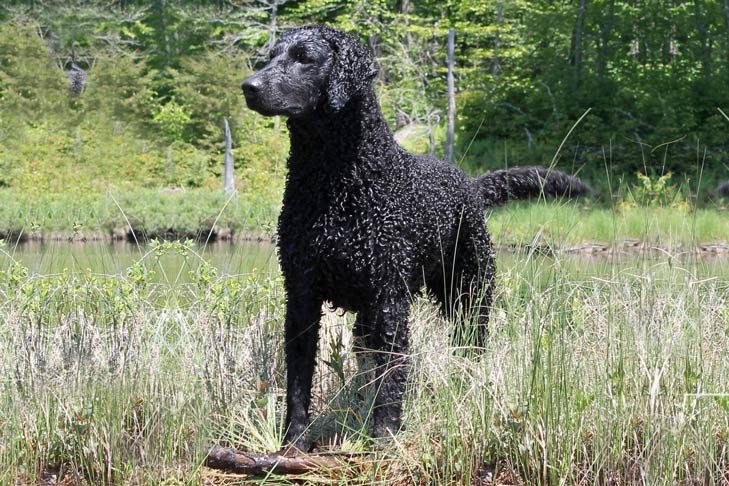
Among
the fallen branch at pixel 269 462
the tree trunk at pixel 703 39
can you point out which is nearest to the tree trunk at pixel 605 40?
the tree trunk at pixel 703 39

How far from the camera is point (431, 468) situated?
119 inches

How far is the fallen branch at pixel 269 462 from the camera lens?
317cm

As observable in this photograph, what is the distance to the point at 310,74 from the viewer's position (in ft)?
10.1

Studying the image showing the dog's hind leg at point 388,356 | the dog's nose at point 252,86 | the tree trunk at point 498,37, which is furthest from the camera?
the tree trunk at point 498,37

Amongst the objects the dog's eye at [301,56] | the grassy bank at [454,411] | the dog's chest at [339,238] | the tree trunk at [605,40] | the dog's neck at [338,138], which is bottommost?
the grassy bank at [454,411]

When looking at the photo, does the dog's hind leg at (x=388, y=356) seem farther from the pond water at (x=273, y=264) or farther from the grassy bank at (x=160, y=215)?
the grassy bank at (x=160, y=215)

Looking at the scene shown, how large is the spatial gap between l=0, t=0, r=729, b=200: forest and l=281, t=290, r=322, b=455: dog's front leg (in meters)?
11.6

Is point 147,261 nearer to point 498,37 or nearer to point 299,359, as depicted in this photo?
point 299,359

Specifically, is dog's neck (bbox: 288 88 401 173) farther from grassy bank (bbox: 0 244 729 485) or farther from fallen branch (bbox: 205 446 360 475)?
fallen branch (bbox: 205 446 360 475)

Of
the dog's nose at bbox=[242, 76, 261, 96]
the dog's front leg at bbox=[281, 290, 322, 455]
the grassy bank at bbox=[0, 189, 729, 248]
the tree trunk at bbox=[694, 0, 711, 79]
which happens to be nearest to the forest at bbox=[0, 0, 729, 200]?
the tree trunk at bbox=[694, 0, 711, 79]

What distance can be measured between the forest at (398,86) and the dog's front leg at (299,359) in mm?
11581

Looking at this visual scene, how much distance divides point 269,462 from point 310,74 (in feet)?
5.02

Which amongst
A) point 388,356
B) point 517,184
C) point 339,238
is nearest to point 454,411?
point 388,356

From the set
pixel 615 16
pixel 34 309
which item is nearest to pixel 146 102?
pixel 615 16
